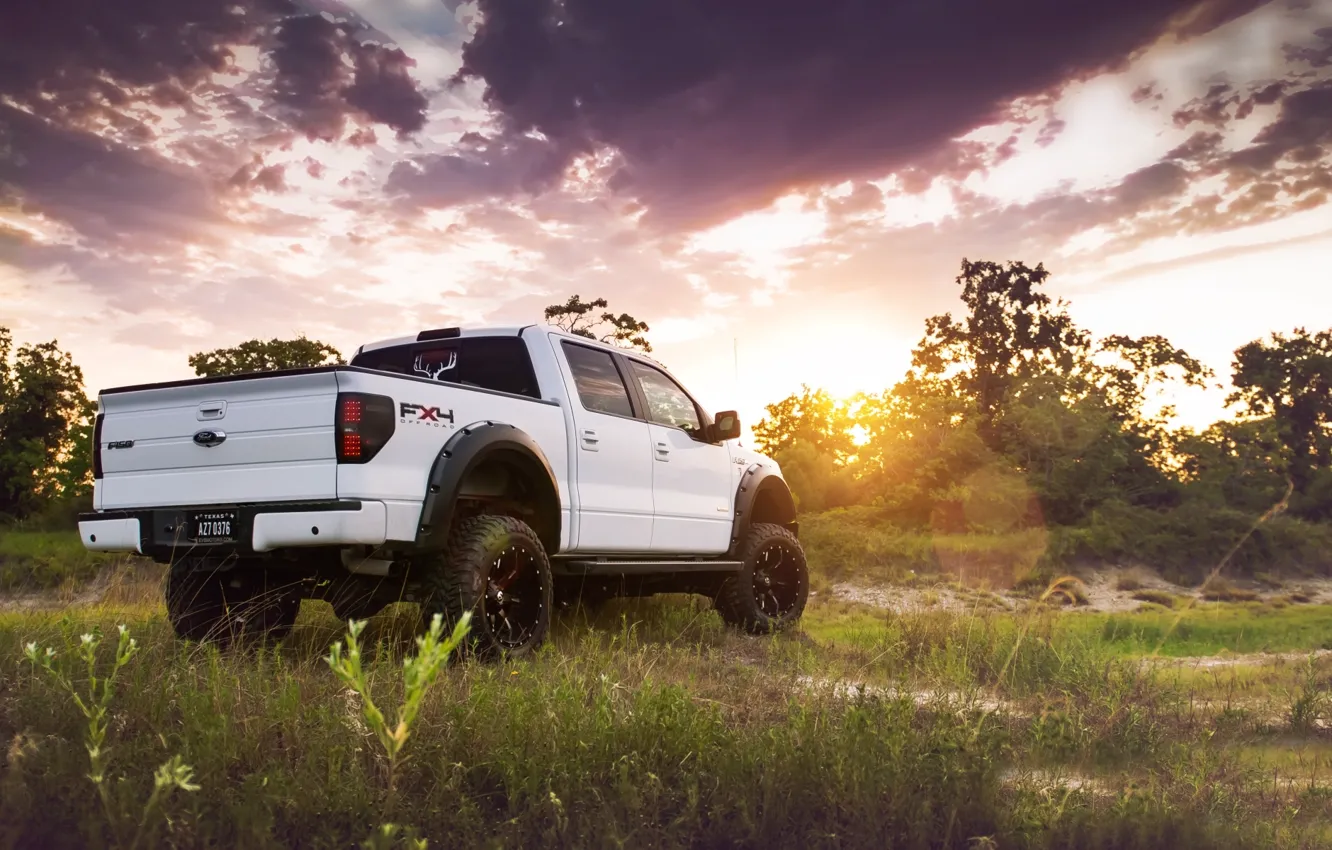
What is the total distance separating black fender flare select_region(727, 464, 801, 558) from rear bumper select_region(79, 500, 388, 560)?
4045 millimetres

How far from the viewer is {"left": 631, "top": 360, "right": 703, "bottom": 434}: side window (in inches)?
322

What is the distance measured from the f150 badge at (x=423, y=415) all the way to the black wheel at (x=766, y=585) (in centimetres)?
369

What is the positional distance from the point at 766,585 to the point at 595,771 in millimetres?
5587

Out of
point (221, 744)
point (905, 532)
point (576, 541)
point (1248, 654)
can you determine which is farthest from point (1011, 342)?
point (221, 744)

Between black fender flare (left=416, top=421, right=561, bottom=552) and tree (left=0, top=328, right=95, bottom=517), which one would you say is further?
tree (left=0, top=328, right=95, bottom=517)

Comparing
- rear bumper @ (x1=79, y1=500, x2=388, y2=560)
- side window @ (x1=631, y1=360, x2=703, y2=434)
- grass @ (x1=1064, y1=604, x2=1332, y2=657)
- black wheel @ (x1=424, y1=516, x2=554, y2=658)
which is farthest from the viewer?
grass @ (x1=1064, y1=604, x2=1332, y2=657)

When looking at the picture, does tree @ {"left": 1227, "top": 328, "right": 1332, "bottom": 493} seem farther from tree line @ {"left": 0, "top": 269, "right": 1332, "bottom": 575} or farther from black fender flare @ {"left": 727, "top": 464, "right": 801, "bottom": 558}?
black fender flare @ {"left": 727, "top": 464, "right": 801, "bottom": 558}

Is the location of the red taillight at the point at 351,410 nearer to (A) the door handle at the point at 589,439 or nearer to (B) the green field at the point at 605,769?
(B) the green field at the point at 605,769

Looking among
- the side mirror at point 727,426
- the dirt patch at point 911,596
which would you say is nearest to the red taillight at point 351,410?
the side mirror at point 727,426

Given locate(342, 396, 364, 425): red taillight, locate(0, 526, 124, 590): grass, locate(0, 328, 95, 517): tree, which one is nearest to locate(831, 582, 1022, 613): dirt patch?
locate(342, 396, 364, 425): red taillight

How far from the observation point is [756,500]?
31.4ft

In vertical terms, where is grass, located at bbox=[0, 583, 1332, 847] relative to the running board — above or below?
below

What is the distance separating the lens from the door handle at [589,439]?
702cm

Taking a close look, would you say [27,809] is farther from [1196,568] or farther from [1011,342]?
[1011,342]
